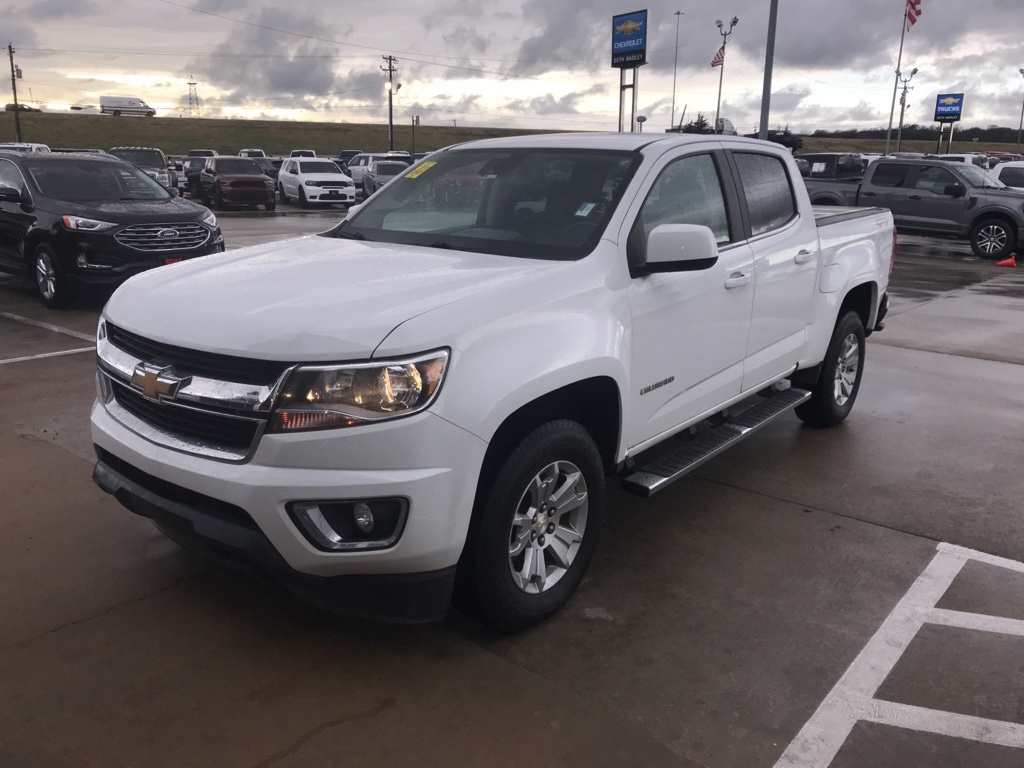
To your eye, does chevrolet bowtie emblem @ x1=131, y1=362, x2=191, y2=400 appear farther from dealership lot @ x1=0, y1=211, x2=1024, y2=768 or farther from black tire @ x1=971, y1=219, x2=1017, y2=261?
black tire @ x1=971, y1=219, x2=1017, y2=261

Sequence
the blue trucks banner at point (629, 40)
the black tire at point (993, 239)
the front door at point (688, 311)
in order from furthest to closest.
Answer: the blue trucks banner at point (629, 40), the black tire at point (993, 239), the front door at point (688, 311)

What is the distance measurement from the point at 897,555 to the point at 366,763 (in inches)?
108

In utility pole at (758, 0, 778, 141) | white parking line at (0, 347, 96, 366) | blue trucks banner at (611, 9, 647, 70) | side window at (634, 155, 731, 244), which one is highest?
blue trucks banner at (611, 9, 647, 70)

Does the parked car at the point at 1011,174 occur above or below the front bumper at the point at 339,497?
above

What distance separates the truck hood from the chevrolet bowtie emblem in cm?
12

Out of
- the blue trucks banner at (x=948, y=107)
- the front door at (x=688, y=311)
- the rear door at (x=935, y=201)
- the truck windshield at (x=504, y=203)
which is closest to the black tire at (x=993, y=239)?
the rear door at (x=935, y=201)

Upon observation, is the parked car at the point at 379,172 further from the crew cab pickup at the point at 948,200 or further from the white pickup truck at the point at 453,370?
the white pickup truck at the point at 453,370

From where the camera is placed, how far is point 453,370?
2.81 meters

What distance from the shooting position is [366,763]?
8.63 ft

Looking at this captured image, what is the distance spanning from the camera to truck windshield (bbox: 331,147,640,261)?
3.76 meters

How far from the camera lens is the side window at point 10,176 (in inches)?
402

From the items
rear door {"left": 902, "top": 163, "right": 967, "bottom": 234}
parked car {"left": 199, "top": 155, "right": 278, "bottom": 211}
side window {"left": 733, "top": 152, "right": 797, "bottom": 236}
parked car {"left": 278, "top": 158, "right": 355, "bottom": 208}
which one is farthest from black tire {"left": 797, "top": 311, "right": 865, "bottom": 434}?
parked car {"left": 278, "top": 158, "right": 355, "bottom": 208}

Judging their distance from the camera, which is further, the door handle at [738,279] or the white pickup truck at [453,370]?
the door handle at [738,279]


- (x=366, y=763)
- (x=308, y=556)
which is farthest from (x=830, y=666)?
(x=308, y=556)
